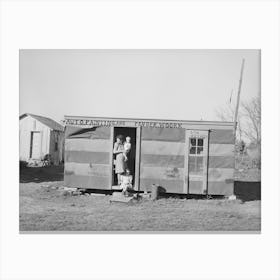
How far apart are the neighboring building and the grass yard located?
1.88ft

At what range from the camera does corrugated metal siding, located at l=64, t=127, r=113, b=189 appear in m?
8.68

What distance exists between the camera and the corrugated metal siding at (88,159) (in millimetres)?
8680

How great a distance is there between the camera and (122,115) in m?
8.27

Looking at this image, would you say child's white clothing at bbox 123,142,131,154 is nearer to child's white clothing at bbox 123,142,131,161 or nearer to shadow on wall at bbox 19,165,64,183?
child's white clothing at bbox 123,142,131,161


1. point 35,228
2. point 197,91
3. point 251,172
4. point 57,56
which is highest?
point 57,56

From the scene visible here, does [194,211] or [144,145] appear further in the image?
[144,145]

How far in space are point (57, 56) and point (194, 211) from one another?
382 centimetres

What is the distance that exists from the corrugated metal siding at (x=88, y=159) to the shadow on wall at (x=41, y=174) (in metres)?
0.15

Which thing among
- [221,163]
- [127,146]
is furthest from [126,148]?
[221,163]

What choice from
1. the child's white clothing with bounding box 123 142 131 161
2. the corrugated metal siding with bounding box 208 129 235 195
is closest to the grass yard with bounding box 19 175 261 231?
the corrugated metal siding with bounding box 208 129 235 195

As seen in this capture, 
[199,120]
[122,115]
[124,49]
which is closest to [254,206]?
[199,120]

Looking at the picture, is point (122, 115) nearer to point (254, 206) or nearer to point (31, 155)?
point (31, 155)

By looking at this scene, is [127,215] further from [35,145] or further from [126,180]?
[35,145]

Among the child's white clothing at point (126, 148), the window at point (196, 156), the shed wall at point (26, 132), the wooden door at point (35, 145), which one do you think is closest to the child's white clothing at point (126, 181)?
the child's white clothing at point (126, 148)
